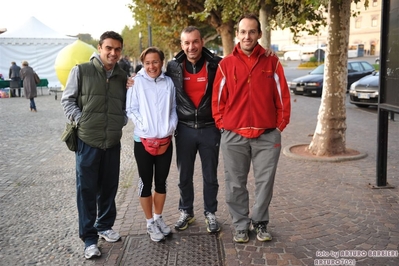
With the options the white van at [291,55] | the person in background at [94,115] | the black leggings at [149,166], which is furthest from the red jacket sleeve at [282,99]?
the white van at [291,55]

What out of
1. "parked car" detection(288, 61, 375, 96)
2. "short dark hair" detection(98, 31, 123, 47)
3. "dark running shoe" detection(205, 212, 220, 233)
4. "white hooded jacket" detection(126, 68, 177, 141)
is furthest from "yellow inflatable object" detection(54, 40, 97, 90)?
"parked car" detection(288, 61, 375, 96)

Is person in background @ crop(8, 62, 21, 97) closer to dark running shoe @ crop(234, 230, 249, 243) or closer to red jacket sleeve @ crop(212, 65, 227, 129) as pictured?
red jacket sleeve @ crop(212, 65, 227, 129)

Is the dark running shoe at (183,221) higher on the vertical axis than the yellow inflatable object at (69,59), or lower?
lower

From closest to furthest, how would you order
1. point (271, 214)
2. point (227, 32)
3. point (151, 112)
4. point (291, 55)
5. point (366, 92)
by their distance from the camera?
1. point (151, 112)
2. point (271, 214)
3. point (366, 92)
4. point (227, 32)
5. point (291, 55)

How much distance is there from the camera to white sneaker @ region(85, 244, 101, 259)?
3717mm

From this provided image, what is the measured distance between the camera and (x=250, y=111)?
3744 mm

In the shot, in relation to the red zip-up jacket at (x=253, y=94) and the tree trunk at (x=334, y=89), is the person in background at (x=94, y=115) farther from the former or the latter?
the tree trunk at (x=334, y=89)

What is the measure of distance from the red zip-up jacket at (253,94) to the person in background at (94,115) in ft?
3.03

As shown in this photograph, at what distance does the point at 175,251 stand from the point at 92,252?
749 millimetres

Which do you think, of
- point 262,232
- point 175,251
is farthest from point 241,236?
point 175,251

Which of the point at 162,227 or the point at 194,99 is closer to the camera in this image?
the point at 194,99

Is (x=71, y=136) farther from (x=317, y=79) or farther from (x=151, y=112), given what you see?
(x=317, y=79)

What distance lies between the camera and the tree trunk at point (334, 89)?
700 centimetres

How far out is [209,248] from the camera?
3.87 m
